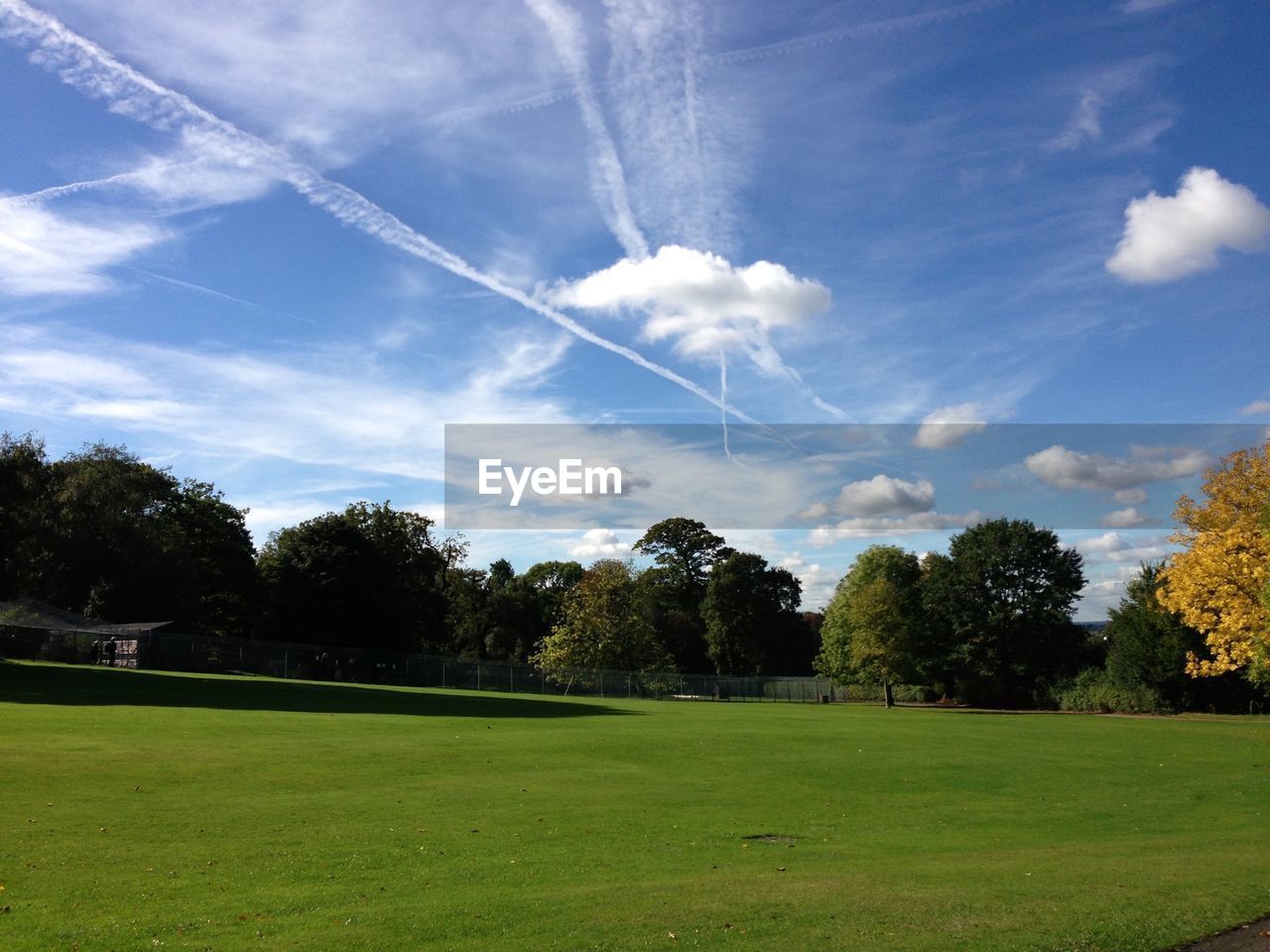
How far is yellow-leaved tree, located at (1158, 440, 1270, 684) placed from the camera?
39562 mm

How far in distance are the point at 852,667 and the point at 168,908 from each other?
7755 cm

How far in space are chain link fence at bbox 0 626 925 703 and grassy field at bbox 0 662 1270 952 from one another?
26.7 metres

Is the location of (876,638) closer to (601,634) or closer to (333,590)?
(601,634)

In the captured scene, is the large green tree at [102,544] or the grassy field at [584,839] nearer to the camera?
the grassy field at [584,839]

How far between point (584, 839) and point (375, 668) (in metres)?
59.3

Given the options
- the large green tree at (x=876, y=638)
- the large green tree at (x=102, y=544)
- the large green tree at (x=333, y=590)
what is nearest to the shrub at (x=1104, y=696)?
the large green tree at (x=876, y=638)

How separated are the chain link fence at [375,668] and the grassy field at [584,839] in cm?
2666

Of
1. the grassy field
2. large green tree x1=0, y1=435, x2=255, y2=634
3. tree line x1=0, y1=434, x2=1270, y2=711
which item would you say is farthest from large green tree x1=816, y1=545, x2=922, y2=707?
large green tree x1=0, y1=435, x2=255, y2=634

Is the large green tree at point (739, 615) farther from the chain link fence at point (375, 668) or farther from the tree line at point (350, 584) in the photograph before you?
the chain link fence at point (375, 668)

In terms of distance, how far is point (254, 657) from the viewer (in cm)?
6344

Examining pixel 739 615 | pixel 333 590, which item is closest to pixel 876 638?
pixel 739 615

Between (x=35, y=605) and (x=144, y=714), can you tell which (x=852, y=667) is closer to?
(x=35, y=605)

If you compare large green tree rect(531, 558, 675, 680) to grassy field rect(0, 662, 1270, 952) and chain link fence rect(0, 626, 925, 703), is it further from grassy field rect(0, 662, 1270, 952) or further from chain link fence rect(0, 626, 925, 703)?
grassy field rect(0, 662, 1270, 952)

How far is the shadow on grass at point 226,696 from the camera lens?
1278 inches
